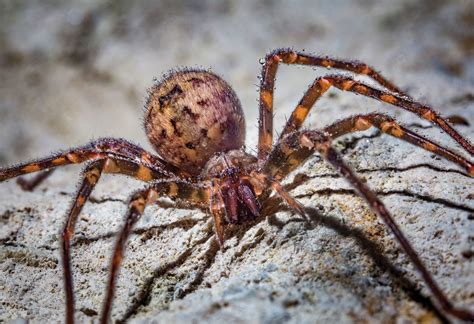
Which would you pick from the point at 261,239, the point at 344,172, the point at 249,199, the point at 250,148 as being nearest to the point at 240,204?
the point at 249,199

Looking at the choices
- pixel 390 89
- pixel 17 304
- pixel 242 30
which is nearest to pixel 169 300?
pixel 17 304

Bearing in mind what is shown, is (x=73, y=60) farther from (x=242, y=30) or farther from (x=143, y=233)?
(x=143, y=233)

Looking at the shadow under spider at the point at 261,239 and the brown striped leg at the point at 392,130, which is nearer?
the shadow under spider at the point at 261,239

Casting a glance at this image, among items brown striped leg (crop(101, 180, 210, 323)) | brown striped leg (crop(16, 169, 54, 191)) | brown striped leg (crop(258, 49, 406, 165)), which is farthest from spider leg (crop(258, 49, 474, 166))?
brown striped leg (crop(16, 169, 54, 191))

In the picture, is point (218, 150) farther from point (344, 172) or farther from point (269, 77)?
point (344, 172)

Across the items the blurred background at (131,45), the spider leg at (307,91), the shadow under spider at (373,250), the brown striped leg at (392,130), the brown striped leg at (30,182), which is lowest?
the shadow under spider at (373,250)

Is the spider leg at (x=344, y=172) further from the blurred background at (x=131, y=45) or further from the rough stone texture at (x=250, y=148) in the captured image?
the blurred background at (x=131, y=45)

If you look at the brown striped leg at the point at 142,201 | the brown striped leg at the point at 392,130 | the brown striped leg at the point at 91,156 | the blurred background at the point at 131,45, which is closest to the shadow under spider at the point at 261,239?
the brown striped leg at the point at 142,201
